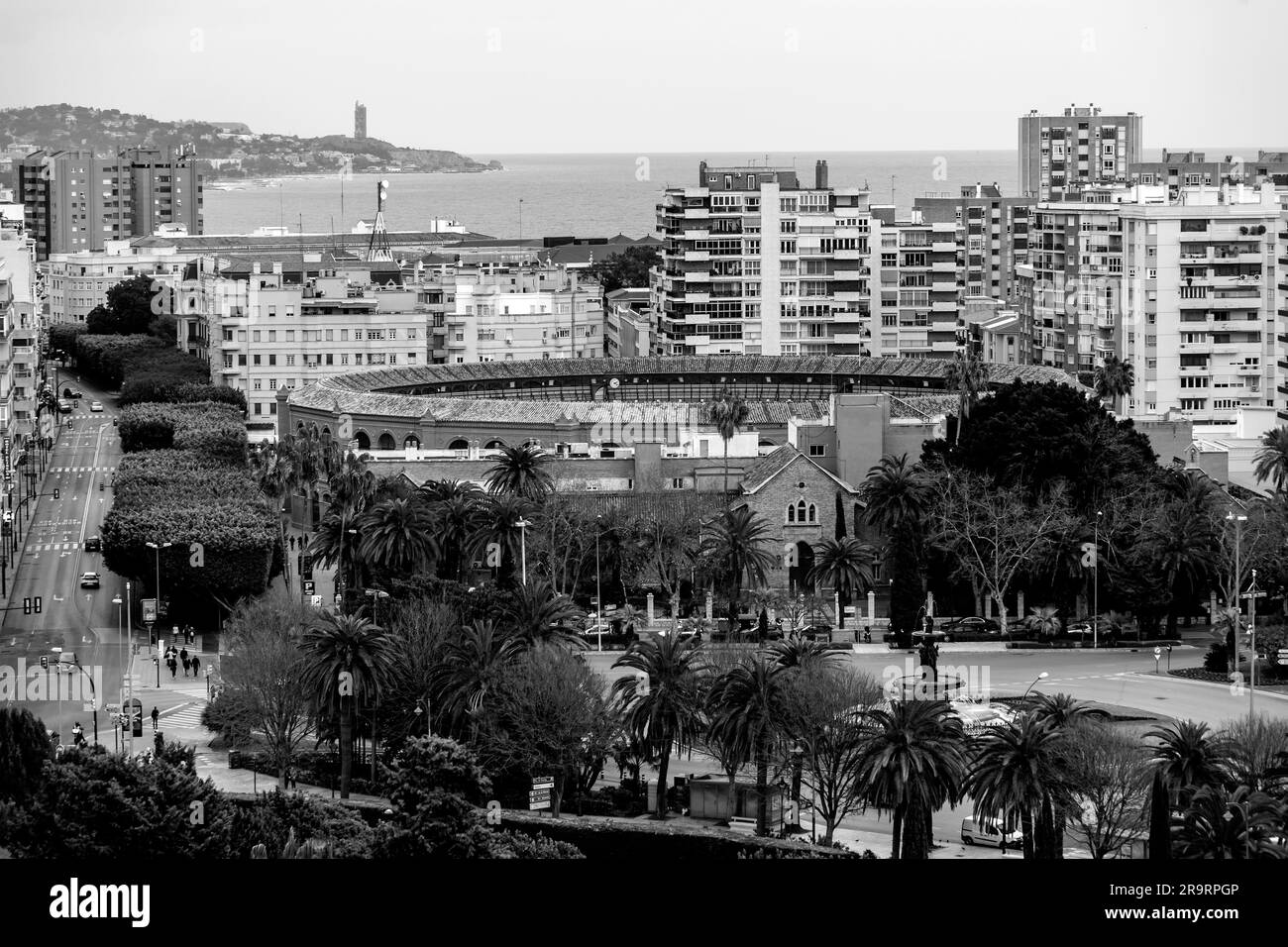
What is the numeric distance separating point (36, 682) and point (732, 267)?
247ft

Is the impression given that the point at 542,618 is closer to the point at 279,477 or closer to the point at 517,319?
the point at 279,477

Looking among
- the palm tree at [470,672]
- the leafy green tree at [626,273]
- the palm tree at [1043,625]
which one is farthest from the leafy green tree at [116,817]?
the leafy green tree at [626,273]

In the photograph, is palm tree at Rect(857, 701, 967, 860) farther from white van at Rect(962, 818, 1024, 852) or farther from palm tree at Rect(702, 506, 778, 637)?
palm tree at Rect(702, 506, 778, 637)

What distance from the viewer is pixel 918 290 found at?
148750 millimetres

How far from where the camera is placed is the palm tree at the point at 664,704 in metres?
55.0

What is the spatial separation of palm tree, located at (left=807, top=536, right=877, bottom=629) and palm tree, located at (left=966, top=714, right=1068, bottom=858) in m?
27.4

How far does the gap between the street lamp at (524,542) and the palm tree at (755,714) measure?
1866 centimetres

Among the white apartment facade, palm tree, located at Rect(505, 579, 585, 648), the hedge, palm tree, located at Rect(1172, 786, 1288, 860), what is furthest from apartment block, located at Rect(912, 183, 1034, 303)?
palm tree, located at Rect(1172, 786, 1288, 860)

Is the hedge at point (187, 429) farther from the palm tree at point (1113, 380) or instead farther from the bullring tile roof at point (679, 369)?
the palm tree at point (1113, 380)

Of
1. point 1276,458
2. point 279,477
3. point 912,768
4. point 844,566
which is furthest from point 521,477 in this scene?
point 912,768

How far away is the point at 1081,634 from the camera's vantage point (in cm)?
7556

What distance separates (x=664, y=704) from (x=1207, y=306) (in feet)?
248
